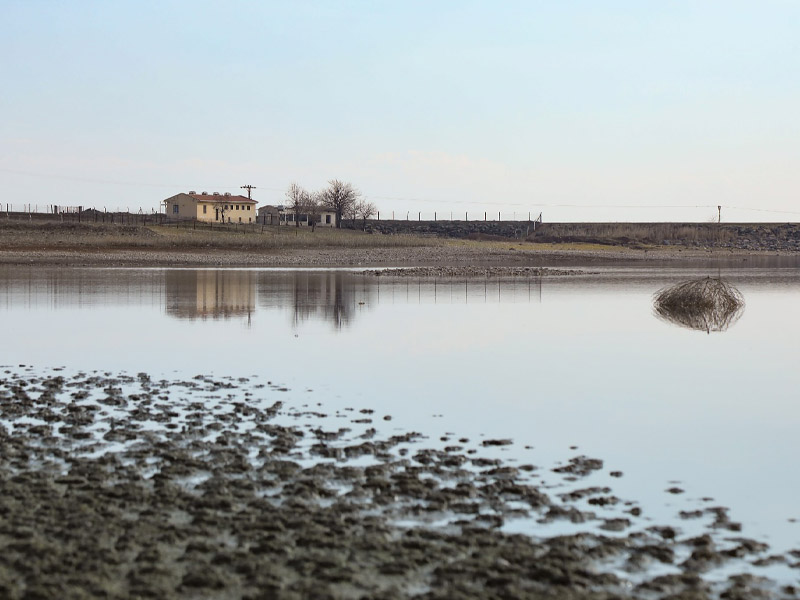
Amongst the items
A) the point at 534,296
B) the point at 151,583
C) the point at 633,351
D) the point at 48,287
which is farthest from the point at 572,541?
the point at 48,287

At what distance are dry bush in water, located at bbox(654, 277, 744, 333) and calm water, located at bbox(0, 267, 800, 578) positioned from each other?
96cm

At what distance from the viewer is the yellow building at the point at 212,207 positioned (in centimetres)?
13312

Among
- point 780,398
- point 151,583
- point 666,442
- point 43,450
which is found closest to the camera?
point 151,583

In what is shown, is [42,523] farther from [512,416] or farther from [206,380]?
[206,380]

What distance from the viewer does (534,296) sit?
45.8 metres

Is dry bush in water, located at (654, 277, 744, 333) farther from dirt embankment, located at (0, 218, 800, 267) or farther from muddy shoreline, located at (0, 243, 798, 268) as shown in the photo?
dirt embankment, located at (0, 218, 800, 267)

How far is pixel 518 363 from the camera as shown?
860 inches

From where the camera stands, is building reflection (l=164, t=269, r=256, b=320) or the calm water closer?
the calm water

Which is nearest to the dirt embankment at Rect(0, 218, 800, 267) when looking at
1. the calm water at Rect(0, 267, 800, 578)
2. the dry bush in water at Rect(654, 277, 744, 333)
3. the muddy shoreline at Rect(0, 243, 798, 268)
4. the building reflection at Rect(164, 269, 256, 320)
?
the muddy shoreline at Rect(0, 243, 798, 268)

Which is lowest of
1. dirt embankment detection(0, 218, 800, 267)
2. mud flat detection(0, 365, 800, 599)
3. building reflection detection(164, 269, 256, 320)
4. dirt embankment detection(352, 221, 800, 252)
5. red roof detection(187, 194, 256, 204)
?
building reflection detection(164, 269, 256, 320)

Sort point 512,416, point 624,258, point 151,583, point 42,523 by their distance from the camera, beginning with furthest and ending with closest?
1. point 624,258
2. point 512,416
3. point 42,523
4. point 151,583

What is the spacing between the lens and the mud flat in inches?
306

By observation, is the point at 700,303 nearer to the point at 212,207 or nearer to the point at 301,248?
the point at 301,248

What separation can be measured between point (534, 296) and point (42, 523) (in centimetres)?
3814
